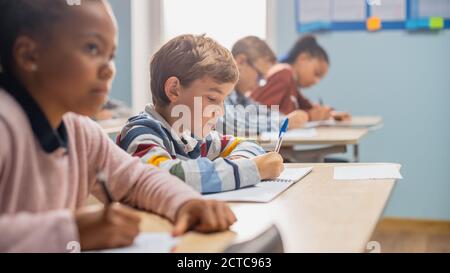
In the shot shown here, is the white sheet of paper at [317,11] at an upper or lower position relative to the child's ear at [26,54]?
upper

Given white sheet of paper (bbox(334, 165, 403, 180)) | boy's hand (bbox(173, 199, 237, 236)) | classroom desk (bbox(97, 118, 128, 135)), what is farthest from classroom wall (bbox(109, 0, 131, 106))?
white sheet of paper (bbox(334, 165, 403, 180))

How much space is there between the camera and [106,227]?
1.53 feet

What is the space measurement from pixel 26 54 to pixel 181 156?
13.6 inches

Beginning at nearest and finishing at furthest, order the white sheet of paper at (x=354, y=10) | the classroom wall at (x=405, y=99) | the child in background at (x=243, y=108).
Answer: the child in background at (x=243, y=108)
the classroom wall at (x=405, y=99)
the white sheet of paper at (x=354, y=10)

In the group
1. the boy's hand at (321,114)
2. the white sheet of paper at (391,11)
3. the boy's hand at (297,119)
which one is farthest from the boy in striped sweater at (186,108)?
the boy's hand at (321,114)

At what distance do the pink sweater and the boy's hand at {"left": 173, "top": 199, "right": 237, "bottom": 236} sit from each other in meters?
0.08

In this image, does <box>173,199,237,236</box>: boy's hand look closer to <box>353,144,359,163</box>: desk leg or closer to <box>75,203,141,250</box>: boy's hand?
<box>75,203,141,250</box>: boy's hand

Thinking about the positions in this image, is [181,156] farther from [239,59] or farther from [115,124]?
[239,59]

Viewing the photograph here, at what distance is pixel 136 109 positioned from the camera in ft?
2.49

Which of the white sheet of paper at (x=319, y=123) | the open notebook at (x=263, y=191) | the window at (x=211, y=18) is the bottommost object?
the white sheet of paper at (x=319, y=123)

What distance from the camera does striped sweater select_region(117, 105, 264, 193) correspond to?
69 cm

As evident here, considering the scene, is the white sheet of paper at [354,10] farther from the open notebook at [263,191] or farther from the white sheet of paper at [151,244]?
the white sheet of paper at [151,244]

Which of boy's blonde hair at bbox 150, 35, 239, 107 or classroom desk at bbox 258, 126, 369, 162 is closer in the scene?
boy's blonde hair at bbox 150, 35, 239, 107

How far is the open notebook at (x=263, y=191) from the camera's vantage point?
26.8 inches
